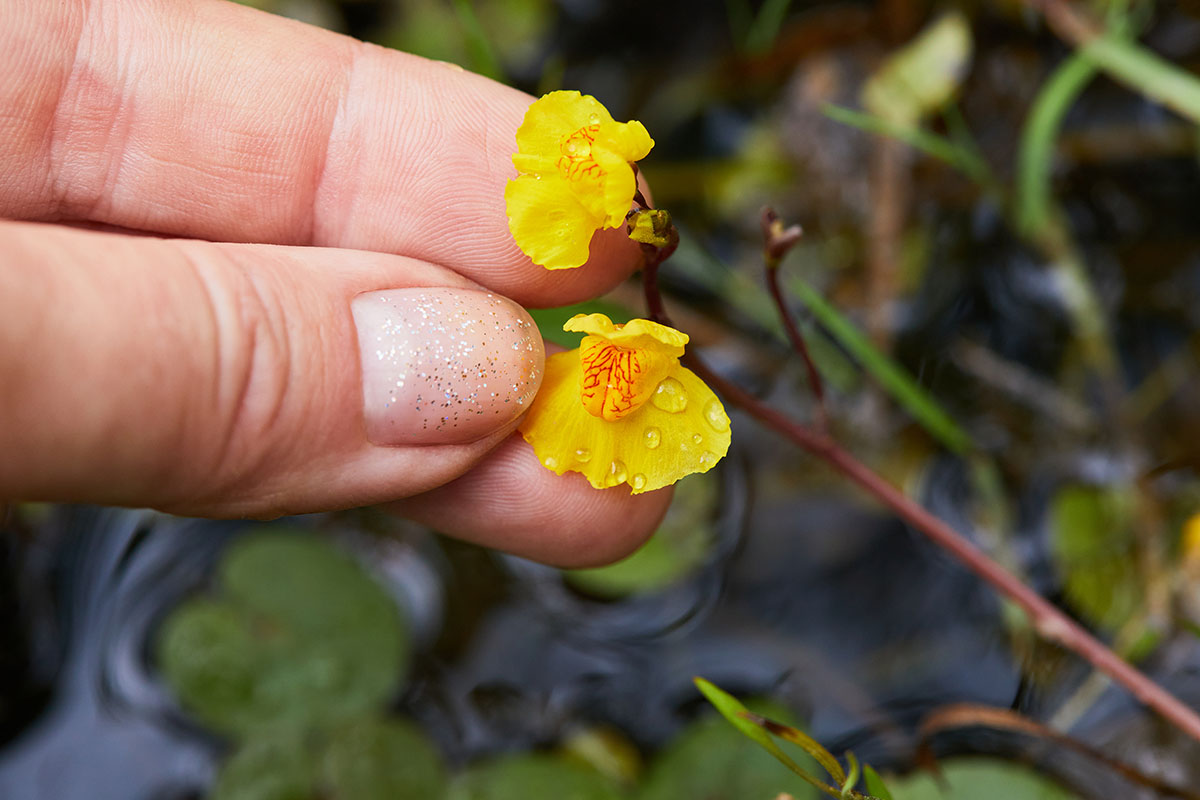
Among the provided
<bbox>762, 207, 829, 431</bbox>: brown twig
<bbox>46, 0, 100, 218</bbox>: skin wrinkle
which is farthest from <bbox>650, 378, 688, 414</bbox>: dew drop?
<bbox>46, 0, 100, 218</bbox>: skin wrinkle

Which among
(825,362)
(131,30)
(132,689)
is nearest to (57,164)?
(131,30)

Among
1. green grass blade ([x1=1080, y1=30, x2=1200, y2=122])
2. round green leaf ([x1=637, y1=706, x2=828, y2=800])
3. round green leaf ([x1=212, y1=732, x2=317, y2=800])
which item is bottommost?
round green leaf ([x1=212, y1=732, x2=317, y2=800])

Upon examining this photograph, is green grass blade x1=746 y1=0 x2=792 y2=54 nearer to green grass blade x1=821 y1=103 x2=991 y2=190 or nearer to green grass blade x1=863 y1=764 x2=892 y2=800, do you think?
green grass blade x1=821 y1=103 x2=991 y2=190

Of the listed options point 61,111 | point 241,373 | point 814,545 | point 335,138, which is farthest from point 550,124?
point 814,545

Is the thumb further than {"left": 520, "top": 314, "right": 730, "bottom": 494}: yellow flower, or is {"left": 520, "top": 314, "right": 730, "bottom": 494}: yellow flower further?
{"left": 520, "top": 314, "right": 730, "bottom": 494}: yellow flower

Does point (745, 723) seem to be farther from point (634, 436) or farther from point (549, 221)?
point (549, 221)

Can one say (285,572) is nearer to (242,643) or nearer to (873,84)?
(242,643)
